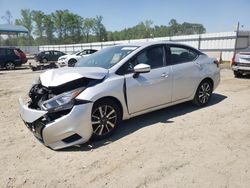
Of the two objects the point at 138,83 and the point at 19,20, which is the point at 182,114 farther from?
the point at 19,20

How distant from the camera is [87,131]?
406cm

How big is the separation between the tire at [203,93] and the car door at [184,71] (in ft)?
0.74

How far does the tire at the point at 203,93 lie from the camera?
6.23m

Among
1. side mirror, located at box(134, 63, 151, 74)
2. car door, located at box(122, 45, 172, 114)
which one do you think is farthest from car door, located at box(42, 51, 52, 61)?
side mirror, located at box(134, 63, 151, 74)

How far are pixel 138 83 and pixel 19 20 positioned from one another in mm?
85034

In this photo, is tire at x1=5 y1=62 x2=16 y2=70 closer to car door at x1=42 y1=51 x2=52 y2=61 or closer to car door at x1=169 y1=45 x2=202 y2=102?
car door at x1=42 y1=51 x2=52 y2=61

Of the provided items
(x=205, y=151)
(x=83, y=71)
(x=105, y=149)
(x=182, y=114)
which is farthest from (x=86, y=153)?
(x=182, y=114)

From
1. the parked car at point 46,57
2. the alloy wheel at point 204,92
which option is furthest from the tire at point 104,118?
the parked car at point 46,57

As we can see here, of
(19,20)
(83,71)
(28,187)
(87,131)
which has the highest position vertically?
(19,20)

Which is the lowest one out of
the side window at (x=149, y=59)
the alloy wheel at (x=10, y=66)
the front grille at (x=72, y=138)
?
the alloy wheel at (x=10, y=66)

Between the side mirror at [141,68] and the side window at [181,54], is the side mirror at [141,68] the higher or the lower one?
the lower one

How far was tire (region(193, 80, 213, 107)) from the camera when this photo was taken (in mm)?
6227

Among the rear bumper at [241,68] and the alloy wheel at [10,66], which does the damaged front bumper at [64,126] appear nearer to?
the rear bumper at [241,68]

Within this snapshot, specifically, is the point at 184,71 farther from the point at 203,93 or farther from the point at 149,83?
the point at 149,83
